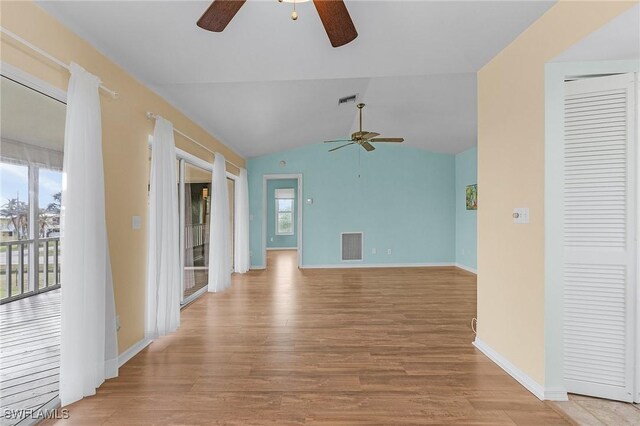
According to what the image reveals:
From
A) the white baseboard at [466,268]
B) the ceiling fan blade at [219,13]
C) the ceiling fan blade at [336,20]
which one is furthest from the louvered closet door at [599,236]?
the white baseboard at [466,268]

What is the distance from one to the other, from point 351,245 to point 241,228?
8.58ft

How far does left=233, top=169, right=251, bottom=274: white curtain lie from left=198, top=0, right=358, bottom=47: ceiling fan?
468 cm

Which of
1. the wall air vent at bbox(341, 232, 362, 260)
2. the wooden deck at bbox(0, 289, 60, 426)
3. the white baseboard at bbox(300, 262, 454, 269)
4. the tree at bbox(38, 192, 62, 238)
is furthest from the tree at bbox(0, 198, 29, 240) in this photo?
the wall air vent at bbox(341, 232, 362, 260)

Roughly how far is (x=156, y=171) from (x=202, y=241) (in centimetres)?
206

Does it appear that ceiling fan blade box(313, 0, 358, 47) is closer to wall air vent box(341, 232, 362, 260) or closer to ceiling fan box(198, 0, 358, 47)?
ceiling fan box(198, 0, 358, 47)

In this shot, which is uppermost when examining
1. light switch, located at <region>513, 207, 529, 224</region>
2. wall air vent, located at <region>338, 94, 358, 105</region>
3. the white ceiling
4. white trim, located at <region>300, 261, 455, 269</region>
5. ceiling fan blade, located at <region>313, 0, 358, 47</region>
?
wall air vent, located at <region>338, 94, 358, 105</region>

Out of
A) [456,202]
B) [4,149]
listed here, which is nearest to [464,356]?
[4,149]

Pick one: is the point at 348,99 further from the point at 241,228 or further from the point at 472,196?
the point at 472,196

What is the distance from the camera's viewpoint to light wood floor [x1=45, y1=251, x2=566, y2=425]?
1795 mm

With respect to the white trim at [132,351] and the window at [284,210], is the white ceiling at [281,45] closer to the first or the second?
the white trim at [132,351]

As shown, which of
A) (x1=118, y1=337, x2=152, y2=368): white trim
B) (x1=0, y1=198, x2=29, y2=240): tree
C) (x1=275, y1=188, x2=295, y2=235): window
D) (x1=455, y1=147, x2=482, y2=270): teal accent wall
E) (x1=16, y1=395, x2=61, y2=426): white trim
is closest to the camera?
(x1=16, y1=395, x2=61, y2=426): white trim

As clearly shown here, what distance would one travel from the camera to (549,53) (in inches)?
74.1

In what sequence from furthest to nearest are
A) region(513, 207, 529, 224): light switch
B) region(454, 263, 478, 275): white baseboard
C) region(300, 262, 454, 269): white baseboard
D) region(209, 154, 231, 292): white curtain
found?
1. region(300, 262, 454, 269): white baseboard
2. region(454, 263, 478, 275): white baseboard
3. region(209, 154, 231, 292): white curtain
4. region(513, 207, 529, 224): light switch

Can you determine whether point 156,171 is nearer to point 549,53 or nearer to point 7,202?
point 7,202
